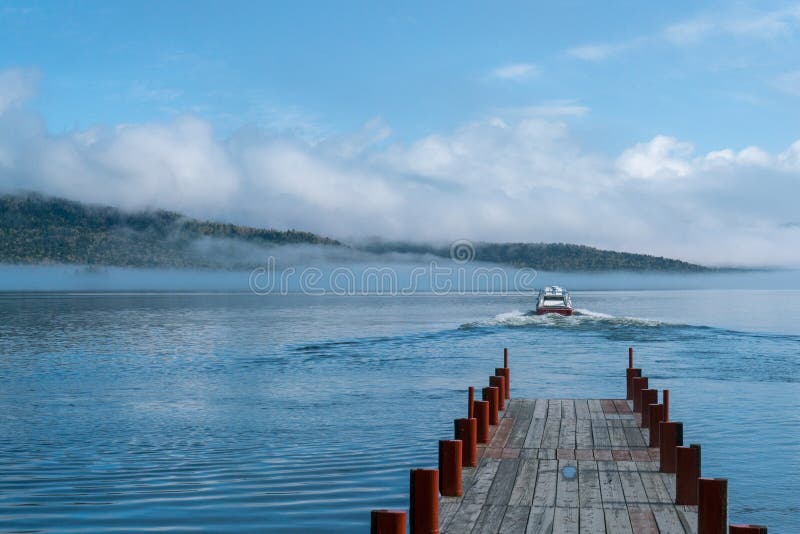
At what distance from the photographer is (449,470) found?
12.8 metres

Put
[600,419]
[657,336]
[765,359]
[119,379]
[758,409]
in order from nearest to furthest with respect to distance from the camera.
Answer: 1. [600,419]
2. [758,409]
3. [119,379]
4. [765,359]
5. [657,336]

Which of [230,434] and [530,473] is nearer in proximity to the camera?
[530,473]

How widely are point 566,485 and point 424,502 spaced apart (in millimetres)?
3604

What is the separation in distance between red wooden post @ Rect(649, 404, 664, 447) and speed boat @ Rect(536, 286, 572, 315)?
72574 millimetres

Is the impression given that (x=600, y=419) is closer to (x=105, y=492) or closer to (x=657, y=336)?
(x=105, y=492)

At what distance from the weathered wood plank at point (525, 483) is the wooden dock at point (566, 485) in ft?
0.04

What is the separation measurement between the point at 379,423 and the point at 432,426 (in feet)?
5.55

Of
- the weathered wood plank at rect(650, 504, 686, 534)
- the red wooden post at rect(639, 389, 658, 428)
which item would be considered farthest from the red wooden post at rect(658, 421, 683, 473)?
the red wooden post at rect(639, 389, 658, 428)

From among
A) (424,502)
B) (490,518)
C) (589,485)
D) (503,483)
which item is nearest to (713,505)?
(490,518)

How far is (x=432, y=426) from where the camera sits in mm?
25922

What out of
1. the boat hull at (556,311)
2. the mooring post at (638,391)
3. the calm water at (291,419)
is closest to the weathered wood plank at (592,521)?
the calm water at (291,419)

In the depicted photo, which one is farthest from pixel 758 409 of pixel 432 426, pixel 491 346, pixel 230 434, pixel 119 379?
pixel 491 346

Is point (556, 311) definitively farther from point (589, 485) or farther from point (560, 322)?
point (589, 485)

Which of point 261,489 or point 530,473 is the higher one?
point 530,473
